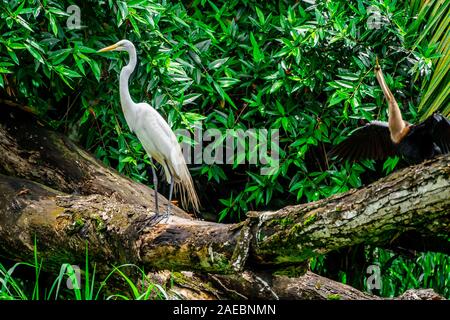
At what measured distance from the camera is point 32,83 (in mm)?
4543

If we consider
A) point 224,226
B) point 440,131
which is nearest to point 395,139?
point 440,131

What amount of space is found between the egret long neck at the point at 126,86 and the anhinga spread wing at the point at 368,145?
51.3 inches

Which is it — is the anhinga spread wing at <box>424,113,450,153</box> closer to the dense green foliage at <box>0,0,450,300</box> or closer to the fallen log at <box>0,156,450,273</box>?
the dense green foliage at <box>0,0,450,300</box>

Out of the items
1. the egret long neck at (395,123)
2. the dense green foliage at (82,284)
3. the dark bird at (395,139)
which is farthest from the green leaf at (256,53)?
the dense green foliage at (82,284)

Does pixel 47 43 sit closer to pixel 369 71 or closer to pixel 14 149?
pixel 14 149

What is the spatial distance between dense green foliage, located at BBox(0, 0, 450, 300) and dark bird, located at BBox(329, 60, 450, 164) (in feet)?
0.58

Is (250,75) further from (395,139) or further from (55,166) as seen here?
(55,166)

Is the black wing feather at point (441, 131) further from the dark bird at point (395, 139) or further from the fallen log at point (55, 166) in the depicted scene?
the fallen log at point (55, 166)

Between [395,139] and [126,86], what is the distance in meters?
1.51

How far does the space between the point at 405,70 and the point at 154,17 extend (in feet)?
5.55

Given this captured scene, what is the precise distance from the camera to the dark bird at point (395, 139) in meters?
3.91

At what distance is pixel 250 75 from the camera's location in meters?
4.96

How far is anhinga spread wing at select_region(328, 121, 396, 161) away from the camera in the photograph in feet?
14.6

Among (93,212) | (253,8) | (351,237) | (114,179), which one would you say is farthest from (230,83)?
(351,237)
